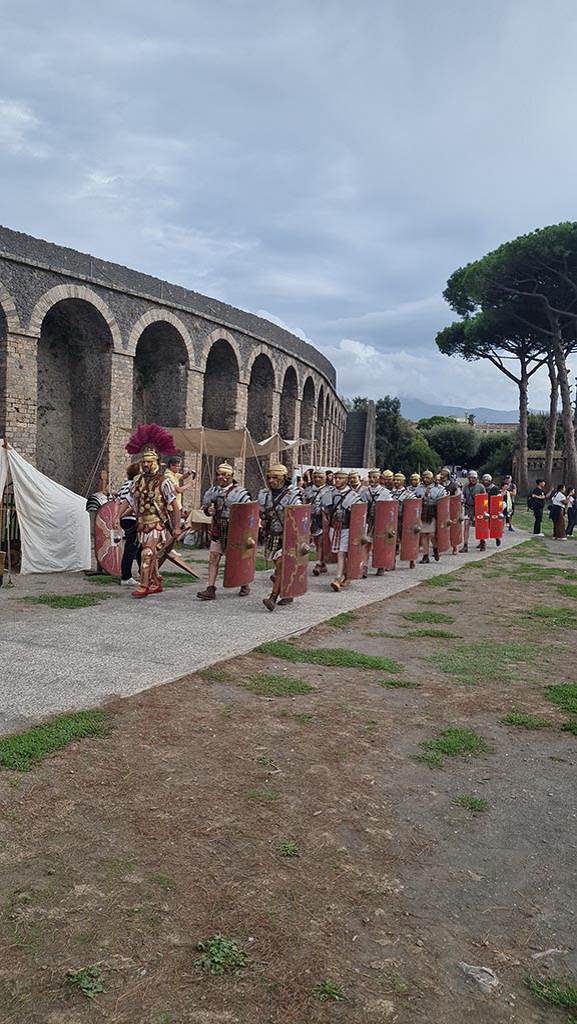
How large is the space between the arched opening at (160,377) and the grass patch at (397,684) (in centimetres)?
1531

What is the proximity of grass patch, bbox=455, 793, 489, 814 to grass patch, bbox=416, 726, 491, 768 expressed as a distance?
383mm

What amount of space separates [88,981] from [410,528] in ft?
31.3

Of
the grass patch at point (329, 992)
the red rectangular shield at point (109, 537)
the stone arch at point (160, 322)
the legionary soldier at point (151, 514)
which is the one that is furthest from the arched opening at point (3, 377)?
the grass patch at point (329, 992)

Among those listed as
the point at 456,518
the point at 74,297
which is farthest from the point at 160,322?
the point at 456,518

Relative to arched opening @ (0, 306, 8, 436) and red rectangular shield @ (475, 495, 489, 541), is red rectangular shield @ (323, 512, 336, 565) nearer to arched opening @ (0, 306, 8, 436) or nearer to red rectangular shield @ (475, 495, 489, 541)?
red rectangular shield @ (475, 495, 489, 541)

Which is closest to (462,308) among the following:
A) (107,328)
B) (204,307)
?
(204,307)

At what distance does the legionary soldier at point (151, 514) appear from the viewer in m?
8.12

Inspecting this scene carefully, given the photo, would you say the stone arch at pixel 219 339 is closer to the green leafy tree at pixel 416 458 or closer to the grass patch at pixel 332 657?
the grass patch at pixel 332 657

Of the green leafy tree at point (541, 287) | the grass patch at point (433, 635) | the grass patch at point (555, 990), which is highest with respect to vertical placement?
the green leafy tree at point (541, 287)

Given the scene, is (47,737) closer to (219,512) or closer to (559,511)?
(219,512)

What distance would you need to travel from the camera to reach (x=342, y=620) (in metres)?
7.16

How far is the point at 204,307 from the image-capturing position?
813 inches

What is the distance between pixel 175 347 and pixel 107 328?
2844 mm

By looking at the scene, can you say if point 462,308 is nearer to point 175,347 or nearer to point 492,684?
point 175,347
